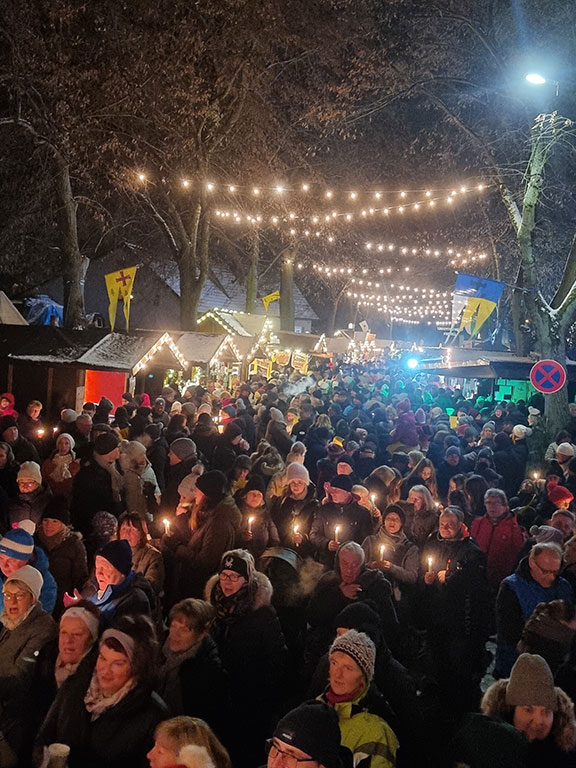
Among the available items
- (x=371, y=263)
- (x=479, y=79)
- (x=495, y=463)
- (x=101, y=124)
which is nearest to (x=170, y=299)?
(x=371, y=263)

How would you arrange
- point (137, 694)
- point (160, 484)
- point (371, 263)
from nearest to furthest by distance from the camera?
point (137, 694)
point (160, 484)
point (371, 263)

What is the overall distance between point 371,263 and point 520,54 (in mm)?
33496

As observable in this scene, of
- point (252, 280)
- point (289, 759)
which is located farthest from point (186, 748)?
point (252, 280)

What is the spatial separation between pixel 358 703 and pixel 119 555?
1.85 meters

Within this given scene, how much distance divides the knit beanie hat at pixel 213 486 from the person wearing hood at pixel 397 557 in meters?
1.32

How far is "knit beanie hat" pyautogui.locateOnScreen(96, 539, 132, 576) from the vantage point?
4406 millimetres

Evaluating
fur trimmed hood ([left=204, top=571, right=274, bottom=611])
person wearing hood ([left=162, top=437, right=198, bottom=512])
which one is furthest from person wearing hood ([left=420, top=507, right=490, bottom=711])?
person wearing hood ([left=162, top=437, right=198, bottom=512])

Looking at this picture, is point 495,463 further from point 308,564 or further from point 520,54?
point 520,54

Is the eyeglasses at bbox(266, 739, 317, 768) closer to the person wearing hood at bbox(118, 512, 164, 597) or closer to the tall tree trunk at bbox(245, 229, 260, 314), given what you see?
the person wearing hood at bbox(118, 512, 164, 597)

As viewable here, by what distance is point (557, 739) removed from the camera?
321 centimetres

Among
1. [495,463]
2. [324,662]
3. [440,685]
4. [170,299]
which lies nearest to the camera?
[324,662]

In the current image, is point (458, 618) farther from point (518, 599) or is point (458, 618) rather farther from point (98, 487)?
point (98, 487)

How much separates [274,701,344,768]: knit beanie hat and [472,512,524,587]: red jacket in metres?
3.93

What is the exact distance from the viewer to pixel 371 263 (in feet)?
157
